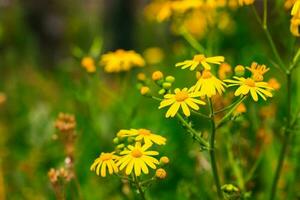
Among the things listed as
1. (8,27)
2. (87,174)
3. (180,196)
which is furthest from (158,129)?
(8,27)

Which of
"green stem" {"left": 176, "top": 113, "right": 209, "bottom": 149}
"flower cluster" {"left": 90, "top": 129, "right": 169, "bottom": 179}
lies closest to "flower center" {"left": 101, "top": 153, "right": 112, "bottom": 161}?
"flower cluster" {"left": 90, "top": 129, "right": 169, "bottom": 179}

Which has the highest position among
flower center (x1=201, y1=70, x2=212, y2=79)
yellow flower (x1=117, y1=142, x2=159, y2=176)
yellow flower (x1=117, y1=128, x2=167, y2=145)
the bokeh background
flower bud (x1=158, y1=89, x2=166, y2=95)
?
flower center (x1=201, y1=70, x2=212, y2=79)

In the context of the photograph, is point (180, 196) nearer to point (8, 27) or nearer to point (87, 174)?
point (87, 174)

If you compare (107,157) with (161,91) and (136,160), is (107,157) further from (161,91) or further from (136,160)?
(161,91)

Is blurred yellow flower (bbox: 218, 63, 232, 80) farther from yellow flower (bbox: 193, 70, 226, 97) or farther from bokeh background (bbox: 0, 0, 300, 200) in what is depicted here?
yellow flower (bbox: 193, 70, 226, 97)

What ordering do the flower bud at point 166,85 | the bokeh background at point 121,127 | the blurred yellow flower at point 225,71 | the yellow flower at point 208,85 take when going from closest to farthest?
the yellow flower at point 208,85
the flower bud at point 166,85
the blurred yellow flower at point 225,71
the bokeh background at point 121,127

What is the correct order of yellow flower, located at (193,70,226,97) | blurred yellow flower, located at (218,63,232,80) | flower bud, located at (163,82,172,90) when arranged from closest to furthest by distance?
yellow flower, located at (193,70,226,97), flower bud, located at (163,82,172,90), blurred yellow flower, located at (218,63,232,80)

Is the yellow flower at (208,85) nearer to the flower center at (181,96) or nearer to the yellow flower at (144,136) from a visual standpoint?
the flower center at (181,96)

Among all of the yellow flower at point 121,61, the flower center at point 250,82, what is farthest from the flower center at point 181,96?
the yellow flower at point 121,61

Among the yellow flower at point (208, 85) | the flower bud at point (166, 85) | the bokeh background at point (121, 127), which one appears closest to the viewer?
the yellow flower at point (208, 85)
